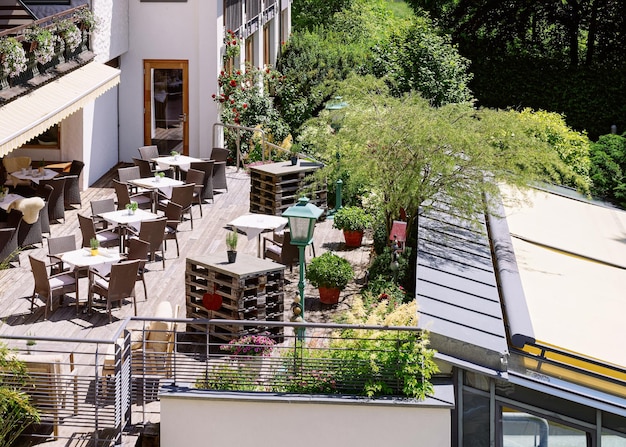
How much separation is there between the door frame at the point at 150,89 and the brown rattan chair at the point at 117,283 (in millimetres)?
11340

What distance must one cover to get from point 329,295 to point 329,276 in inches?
13.5

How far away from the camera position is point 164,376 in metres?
11.9

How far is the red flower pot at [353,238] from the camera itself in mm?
18531

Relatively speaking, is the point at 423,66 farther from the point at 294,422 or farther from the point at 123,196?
the point at 294,422

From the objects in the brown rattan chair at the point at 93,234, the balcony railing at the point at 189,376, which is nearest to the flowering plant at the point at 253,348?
the balcony railing at the point at 189,376

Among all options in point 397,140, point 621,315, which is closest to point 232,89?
point 397,140

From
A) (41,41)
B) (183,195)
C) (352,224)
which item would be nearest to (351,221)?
(352,224)

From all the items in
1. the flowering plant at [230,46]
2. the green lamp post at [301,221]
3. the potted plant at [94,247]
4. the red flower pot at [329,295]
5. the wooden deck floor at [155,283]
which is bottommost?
the wooden deck floor at [155,283]

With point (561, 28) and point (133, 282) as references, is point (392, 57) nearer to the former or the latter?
point (561, 28)

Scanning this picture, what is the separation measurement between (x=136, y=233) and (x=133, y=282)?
2.62m

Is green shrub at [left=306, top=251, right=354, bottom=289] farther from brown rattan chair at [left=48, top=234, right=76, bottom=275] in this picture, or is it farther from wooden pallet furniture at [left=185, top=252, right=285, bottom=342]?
brown rattan chair at [left=48, top=234, right=76, bottom=275]

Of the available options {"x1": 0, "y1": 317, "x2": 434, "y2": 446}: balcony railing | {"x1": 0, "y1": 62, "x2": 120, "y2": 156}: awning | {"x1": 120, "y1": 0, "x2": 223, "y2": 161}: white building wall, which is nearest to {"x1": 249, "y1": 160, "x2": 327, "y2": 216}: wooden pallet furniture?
{"x1": 0, "y1": 62, "x2": 120, "y2": 156}: awning

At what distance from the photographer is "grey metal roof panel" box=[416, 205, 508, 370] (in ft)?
37.7

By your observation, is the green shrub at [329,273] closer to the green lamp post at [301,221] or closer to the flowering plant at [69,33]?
the green lamp post at [301,221]
